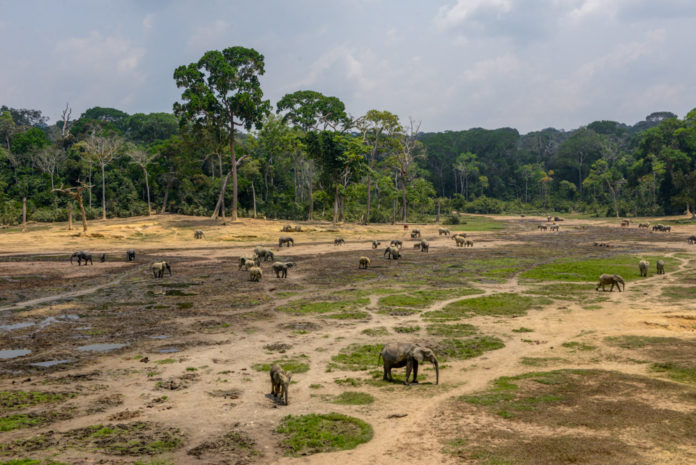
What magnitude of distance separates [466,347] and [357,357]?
161 inches

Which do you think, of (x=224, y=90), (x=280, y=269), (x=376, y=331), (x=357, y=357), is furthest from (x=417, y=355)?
(x=224, y=90)

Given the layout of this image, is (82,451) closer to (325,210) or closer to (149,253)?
(149,253)

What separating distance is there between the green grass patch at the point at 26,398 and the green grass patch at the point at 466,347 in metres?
11.3

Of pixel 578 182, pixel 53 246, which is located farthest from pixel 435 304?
pixel 578 182

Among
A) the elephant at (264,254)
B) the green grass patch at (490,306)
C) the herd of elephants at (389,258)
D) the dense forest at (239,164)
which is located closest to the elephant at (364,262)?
the herd of elephants at (389,258)

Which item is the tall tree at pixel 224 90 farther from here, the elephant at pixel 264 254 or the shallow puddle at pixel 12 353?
the shallow puddle at pixel 12 353

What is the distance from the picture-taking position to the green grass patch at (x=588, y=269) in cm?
3063

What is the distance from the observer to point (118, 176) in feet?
256

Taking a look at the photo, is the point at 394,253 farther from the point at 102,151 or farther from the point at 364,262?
the point at 102,151

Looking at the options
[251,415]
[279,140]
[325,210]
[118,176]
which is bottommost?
[251,415]

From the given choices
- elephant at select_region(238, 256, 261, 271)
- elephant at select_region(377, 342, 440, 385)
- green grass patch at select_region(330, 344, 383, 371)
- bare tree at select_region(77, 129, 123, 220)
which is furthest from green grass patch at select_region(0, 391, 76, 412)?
bare tree at select_region(77, 129, 123, 220)

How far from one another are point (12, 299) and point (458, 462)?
2476 cm

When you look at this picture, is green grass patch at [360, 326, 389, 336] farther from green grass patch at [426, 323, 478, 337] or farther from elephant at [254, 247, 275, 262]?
elephant at [254, 247, 275, 262]

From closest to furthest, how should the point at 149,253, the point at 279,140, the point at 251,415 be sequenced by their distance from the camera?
the point at 251,415, the point at 149,253, the point at 279,140
